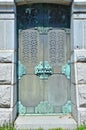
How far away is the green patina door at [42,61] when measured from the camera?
7148 millimetres

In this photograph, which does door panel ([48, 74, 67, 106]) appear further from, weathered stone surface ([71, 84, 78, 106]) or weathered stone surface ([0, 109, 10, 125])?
weathered stone surface ([0, 109, 10, 125])

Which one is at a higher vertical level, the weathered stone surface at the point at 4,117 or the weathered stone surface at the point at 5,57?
the weathered stone surface at the point at 5,57

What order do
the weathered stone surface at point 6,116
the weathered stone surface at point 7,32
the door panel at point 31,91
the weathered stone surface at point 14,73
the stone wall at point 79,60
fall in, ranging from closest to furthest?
the weathered stone surface at point 6,116, the stone wall at point 79,60, the weathered stone surface at point 14,73, the weathered stone surface at point 7,32, the door panel at point 31,91

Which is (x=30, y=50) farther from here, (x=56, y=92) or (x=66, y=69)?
(x=56, y=92)

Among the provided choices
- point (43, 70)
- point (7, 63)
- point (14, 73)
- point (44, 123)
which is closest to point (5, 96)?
point (14, 73)

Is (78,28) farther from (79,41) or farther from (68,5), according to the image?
(68,5)

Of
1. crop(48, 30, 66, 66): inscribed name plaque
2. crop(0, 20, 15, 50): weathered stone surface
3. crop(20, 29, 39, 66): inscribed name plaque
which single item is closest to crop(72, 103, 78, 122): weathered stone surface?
crop(48, 30, 66, 66): inscribed name plaque

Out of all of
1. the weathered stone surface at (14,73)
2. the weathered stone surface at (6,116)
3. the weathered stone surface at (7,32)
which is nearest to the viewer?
the weathered stone surface at (6,116)

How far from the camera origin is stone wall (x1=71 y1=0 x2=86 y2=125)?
21.1 ft

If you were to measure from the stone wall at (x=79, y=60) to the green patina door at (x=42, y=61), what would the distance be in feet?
1.35

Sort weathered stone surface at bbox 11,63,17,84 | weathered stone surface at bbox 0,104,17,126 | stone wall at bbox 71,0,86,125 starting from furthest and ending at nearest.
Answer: weathered stone surface at bbox 11,63,17,84
stone wall at bbox 71,0,86,125
weathered stone surface at bbox 0,104,17,126

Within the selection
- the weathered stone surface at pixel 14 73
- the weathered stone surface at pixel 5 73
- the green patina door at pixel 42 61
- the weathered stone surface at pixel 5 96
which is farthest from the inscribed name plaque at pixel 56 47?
the weathered stone surface at pixel 5 96

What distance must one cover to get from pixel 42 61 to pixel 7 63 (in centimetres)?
98

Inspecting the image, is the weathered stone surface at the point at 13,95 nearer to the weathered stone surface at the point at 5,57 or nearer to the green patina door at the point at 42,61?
the green patina door at the point at 42,61
